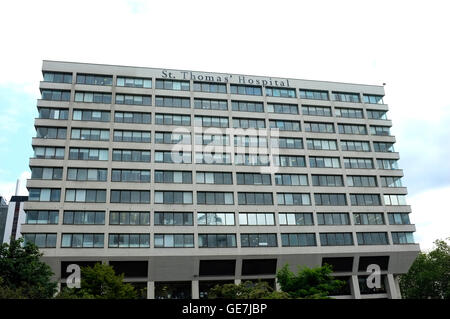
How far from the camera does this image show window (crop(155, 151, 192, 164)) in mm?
54312

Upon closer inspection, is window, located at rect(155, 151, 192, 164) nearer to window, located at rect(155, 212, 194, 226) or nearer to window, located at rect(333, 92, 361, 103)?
window, located at rect(155, 212, 194, 226)

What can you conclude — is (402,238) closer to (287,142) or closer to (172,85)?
(287,142)

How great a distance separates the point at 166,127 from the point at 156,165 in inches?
249

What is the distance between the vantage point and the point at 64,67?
56438 millimetres

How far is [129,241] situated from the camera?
4953cm

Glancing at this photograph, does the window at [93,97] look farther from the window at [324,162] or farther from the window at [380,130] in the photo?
the window at [380,130]

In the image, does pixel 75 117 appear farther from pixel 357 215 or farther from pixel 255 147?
pixel 357 215

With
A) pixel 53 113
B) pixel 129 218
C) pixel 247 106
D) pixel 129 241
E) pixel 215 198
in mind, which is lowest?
pixel 129 241

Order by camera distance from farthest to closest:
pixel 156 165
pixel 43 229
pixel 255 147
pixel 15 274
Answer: pixel 255 147 < pixel 156 165 < pixel 43 229 < pixel 15 274

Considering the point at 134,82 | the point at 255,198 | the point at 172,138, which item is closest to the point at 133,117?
the point at 134,82

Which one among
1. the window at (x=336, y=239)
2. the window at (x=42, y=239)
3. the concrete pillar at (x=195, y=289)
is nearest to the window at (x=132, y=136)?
the window at (x=42, y=239)

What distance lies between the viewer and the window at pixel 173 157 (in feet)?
178

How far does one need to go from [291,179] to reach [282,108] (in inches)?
495
